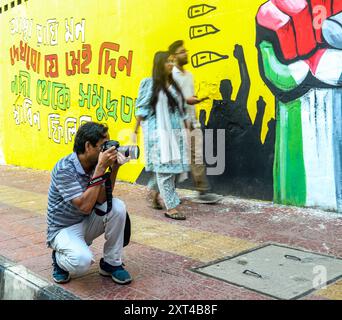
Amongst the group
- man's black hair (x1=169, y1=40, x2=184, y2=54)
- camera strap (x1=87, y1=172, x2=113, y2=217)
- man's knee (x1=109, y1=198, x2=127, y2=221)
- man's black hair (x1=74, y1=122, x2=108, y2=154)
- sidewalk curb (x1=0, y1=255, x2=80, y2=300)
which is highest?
man's black hair (x1=169, y1=40, x2=184, y2=54)

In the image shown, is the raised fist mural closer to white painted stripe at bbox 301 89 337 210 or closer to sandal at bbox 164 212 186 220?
white painted stripe at bbox 301 89 337 210

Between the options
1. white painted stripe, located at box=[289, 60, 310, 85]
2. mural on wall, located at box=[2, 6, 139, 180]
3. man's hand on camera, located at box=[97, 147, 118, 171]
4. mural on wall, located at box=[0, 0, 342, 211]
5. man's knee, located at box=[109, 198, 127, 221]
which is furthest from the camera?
mural on wall, located at box=[2, 6, 139, 180]

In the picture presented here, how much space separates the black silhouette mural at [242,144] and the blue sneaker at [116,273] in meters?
2.79

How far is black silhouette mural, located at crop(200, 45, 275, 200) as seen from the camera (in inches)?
230

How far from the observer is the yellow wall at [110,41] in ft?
19.8

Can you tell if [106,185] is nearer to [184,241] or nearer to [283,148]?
[184,241]

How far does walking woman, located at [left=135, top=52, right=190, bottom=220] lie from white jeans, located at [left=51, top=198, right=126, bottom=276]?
182cm

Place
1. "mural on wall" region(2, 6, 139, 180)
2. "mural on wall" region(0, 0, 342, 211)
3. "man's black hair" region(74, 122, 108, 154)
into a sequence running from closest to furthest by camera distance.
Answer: "man's black hair" region(74, 122, 108, 154) → "mural on wall" region(0, 0, 342, 211) → "mural on wall" region(2, 6, 139, 180)

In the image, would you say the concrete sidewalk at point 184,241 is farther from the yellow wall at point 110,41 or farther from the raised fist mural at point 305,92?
the yellow wall at point 110,41

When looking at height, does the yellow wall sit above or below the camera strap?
above

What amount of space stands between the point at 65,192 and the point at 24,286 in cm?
84

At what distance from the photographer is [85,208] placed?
3.25 meters

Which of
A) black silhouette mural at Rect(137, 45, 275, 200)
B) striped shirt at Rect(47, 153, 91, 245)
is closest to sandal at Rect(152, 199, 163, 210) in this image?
black silhouette mural at Rect(137, 45, 275, 200)

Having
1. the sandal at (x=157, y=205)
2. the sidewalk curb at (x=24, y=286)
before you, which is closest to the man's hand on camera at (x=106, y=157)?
A: the sidewalk curb at (x=24, y=286)
